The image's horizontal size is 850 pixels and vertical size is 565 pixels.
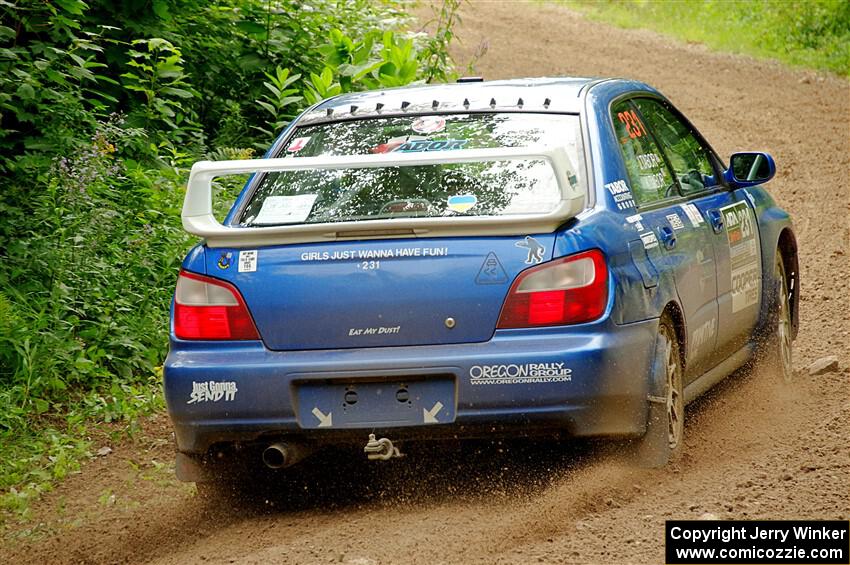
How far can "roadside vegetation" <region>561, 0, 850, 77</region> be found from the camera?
2275 centimetres

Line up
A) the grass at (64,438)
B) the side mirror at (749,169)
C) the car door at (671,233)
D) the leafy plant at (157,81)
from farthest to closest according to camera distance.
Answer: the leafy plant at (157,81) → the side mirror at (749,169) → the grass at (64,438) → the car door at (671,233)

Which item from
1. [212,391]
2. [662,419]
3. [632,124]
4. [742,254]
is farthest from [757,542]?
[742,254]

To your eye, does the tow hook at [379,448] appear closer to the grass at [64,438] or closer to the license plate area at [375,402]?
the license plate area at [375,402]

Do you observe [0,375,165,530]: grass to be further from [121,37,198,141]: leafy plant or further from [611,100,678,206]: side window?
[121,37,198,141]: leafy plant

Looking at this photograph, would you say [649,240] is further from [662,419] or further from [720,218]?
[720,218]

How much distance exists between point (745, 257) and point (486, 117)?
1.69m

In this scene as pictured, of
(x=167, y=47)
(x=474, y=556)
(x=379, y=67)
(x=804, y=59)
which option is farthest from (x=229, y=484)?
(x=804, y=59)

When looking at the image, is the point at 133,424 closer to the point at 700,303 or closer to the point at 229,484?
the point at 229,484

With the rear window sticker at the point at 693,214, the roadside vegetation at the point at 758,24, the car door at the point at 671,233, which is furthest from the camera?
the roadside vegetation at the point at 758,24

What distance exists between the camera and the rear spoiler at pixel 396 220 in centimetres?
475

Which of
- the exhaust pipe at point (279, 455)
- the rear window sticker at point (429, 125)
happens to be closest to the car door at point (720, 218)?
the rear window sticker at point (429, 125)

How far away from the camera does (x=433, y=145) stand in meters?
5.53

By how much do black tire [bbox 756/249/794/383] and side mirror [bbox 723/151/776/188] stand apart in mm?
597

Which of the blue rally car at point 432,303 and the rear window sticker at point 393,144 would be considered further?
the rear window sticker at point 393,144
